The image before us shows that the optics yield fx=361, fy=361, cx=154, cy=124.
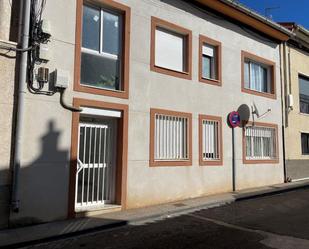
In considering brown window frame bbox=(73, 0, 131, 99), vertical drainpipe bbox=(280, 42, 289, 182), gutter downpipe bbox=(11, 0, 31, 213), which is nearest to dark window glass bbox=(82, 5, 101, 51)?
brown window frame bbox=(73, 0, 131, 99)

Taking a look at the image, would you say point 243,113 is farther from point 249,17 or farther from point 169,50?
point 169,50

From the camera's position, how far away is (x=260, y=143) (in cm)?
1424

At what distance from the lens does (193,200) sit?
10703mm

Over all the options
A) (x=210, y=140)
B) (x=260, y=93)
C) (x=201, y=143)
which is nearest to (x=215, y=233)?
(x=201, y=143)

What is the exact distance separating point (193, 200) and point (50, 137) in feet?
15.7

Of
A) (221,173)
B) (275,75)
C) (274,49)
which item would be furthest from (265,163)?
(274,49)

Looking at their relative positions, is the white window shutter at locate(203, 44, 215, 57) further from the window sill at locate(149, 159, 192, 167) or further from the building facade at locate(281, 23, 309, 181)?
the building facade at locate(281, 23, 309, 181)

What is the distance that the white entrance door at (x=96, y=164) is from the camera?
8.94 m

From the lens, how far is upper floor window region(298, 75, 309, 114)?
16953 mm

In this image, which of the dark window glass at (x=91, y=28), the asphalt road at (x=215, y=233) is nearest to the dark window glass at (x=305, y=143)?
the asphalt road at (x=215, y=233)

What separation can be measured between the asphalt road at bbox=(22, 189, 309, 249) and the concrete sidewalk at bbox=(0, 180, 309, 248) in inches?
7.5

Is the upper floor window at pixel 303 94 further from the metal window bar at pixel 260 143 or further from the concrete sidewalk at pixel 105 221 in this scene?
the concrete sidewalk at pixel 105 221

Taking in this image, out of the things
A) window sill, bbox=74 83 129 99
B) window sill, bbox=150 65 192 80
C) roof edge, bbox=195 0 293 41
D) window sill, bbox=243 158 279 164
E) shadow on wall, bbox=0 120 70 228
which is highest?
roof edge, bbox=195 0 293 41

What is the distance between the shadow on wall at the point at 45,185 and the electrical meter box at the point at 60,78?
0.87 metres
